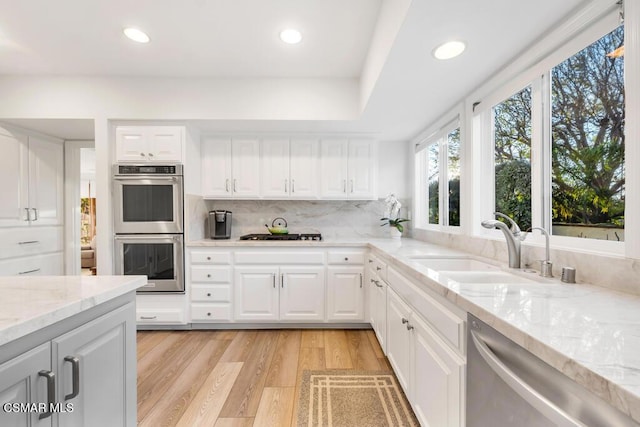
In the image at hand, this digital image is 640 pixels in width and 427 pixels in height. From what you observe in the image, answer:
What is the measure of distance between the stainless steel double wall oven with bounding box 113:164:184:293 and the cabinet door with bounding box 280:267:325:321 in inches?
41.2

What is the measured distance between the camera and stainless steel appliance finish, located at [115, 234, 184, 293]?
286 cm

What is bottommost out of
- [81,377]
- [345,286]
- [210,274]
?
[345,286]

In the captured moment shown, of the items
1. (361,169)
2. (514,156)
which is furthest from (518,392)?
(361,169)

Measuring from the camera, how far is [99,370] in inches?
37.1

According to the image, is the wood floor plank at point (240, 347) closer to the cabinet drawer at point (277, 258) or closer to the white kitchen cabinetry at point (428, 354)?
the cabinet drawer at point (277, 258)

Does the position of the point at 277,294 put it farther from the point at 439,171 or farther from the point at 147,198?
the point at 439,171

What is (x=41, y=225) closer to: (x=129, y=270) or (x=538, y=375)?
(x=129, y=270)

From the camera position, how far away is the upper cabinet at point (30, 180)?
9.37ft

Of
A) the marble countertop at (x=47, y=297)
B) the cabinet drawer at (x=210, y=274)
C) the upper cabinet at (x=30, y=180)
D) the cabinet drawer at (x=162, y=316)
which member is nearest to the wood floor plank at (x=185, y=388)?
the cabinet drawer at (x=162, y=316)

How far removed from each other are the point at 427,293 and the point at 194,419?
1503 mm

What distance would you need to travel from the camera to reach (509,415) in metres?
0.77

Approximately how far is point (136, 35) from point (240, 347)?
2.66 metres

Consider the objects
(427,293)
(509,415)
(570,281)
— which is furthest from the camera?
(427,293)

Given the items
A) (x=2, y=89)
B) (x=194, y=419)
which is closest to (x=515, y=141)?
(x=194, y=419)
